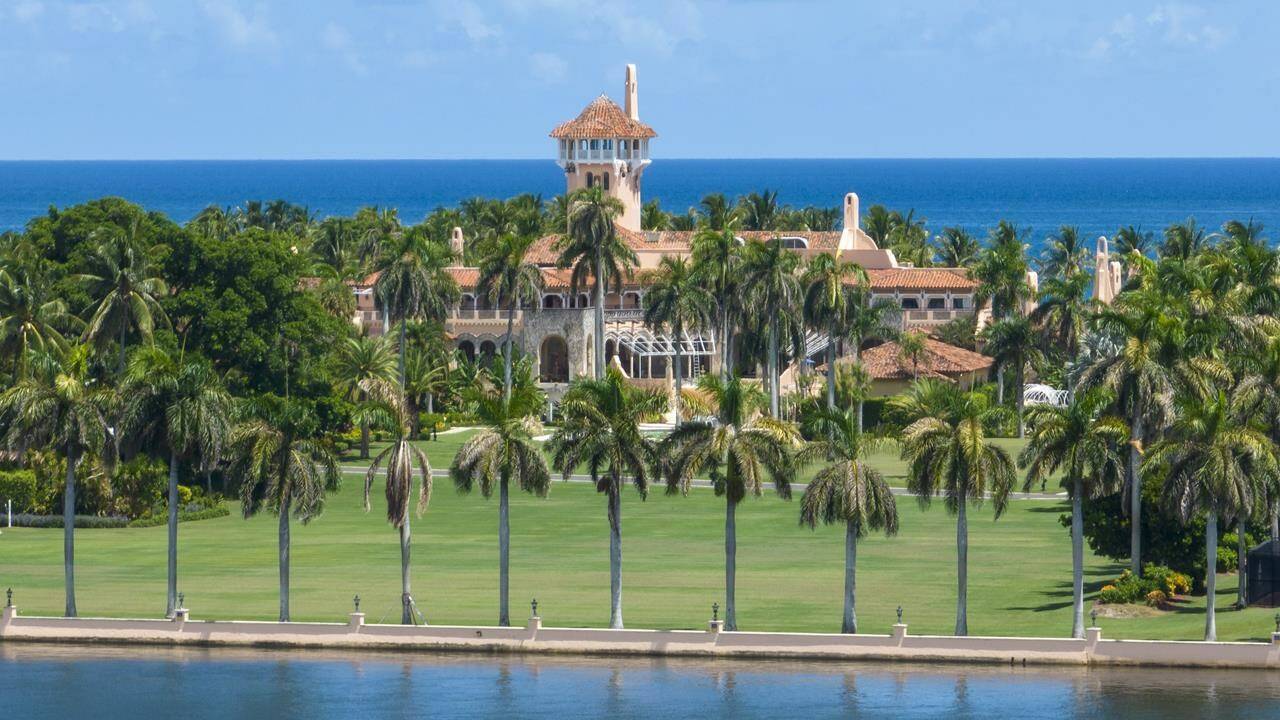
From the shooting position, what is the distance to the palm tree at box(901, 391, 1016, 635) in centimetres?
6750

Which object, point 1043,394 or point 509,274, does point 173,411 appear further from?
point 1043,394

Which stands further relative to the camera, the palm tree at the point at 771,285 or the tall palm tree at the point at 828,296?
the tall palm tree at the point at 828,296

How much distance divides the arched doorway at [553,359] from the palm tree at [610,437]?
6561 cm

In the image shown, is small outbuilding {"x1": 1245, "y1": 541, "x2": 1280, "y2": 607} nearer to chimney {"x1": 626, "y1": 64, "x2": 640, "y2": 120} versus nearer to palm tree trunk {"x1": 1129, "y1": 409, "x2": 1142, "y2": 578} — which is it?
palm tree trunk {"x1": 1129, "y1": 409, "x2": 1142, "y2": 578}

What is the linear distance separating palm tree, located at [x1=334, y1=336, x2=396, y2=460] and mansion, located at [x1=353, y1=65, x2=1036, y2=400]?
52.8ft

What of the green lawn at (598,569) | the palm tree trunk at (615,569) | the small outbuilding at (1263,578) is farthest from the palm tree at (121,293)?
the small outbuilding at (1263,578)

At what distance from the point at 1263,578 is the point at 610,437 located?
66.6 feet

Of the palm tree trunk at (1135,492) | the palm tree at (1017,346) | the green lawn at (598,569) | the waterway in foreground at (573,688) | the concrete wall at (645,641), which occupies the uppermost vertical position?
the palm tree at (1017,346)

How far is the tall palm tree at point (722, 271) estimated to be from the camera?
119062 mm

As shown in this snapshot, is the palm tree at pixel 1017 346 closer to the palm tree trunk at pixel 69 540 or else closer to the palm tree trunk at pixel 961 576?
the palm tree trunk at pixel 961 576

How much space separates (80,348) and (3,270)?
43.2ft

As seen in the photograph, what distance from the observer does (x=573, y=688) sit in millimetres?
65938

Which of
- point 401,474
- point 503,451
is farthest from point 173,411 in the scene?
point 503,451

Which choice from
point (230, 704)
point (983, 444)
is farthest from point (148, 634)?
point (983, 444)
